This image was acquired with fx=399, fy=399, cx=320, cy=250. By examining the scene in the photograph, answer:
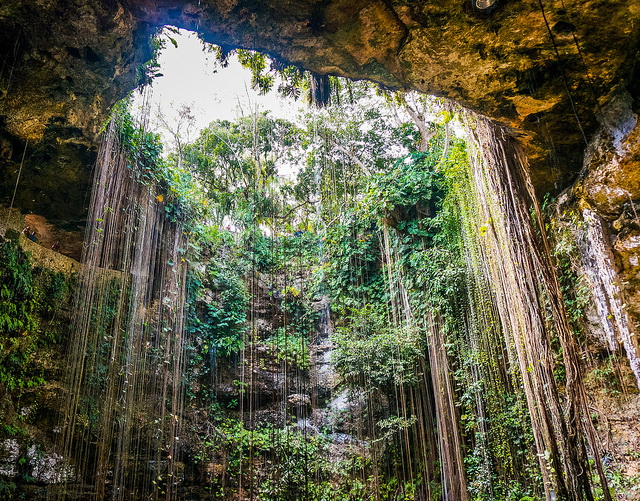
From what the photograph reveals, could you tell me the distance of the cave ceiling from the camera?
2672 millimetres

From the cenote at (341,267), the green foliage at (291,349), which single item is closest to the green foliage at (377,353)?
the cenote at (341,267)

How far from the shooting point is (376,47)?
2.91 meters

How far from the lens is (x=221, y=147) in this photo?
10.0 meters

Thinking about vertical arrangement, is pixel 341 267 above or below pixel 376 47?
above

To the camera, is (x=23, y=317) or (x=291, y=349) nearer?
(x=23, y=317)

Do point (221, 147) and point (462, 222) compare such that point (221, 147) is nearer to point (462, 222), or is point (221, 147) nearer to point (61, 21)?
point (462, 222)

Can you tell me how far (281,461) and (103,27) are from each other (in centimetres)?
640

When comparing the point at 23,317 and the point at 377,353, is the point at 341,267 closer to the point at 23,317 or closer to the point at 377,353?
the point at 377,353

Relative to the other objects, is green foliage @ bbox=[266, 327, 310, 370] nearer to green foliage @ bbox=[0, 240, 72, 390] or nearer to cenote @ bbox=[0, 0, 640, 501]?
cenote @ bbox=[0, 0, 640, 501]

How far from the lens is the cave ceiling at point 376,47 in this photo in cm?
267

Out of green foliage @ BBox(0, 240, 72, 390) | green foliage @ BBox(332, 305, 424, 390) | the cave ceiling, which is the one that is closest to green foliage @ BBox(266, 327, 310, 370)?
green foliage @ BBox(332, 305, 424, 390)

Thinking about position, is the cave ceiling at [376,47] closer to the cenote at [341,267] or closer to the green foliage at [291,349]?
the cenote at [341,267]

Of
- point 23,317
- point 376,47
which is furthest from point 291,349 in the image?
point 376,47

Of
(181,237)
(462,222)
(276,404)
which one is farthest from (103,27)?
(276,404)
